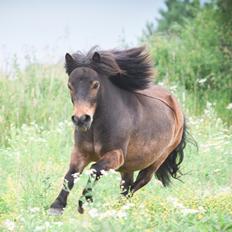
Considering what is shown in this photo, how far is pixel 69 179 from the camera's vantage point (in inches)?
277

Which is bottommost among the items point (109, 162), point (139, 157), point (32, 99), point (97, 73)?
point (32, 99)

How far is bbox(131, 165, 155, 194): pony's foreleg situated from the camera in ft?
28.1

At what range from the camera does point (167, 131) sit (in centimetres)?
830

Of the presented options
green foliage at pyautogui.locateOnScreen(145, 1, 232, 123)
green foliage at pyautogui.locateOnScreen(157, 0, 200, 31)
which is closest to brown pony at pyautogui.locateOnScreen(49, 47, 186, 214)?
green foliage at pyautogui.locateOnScreen(145, 1, 232, 123)

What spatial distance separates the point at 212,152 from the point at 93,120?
3.68 m

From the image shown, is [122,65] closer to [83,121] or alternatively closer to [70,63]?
[70,63]

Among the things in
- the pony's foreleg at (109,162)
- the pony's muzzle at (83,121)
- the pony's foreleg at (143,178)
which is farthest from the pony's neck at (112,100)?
the pony's foreleg at (143,178)

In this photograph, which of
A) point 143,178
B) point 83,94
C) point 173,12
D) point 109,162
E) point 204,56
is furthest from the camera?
point 173,12

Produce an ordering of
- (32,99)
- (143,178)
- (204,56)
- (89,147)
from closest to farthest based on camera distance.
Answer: (89,147) → (143,178) → (32,99) → (204,56)

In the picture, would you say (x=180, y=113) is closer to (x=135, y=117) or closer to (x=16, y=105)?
(x=135, y=117)

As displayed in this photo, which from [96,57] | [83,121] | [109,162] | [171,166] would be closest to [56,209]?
[109,162]

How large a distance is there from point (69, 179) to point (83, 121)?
0.58 m

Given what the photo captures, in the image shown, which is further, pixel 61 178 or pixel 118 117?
pixel 61 178

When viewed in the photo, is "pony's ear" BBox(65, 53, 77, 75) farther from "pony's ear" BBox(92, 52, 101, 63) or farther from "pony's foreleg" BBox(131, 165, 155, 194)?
"pony's foreleg" BBox(131, 165, 155, 194)
